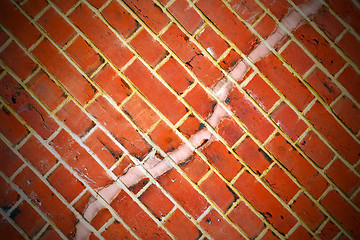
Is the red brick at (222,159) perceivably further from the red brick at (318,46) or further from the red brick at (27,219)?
the red brick at (27,219)

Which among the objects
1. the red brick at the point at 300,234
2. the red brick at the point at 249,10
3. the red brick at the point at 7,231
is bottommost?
the red brick at the point at 7,231

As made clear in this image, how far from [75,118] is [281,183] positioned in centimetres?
83

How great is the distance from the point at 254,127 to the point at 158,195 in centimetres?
46

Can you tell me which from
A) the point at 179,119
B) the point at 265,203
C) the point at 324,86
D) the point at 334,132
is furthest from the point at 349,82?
the point at 179,119

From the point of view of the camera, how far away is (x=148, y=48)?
0.75 m

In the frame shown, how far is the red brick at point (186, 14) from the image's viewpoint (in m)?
0.75

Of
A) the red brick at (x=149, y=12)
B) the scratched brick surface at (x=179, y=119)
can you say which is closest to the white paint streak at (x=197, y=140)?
the scratched brick surface at (x=179, y=119)

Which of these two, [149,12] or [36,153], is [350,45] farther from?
[36,153]

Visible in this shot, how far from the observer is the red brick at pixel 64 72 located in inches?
29.1

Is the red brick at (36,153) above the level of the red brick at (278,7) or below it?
below

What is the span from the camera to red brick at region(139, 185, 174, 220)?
29.4 inches

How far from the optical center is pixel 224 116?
76cm

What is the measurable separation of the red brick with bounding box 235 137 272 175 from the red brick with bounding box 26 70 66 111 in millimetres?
715

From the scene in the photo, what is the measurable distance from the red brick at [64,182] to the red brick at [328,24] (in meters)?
1.12
